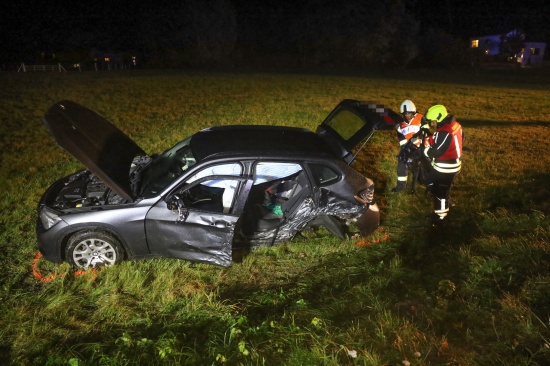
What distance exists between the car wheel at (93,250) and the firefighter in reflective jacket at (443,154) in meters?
3.98

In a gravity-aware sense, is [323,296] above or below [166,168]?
below

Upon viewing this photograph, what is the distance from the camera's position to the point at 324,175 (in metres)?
4.50

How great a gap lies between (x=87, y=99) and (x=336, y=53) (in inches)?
1268

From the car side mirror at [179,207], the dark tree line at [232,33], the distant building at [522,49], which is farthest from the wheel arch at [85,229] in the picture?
the distant building at [522,49]

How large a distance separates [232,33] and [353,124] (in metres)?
44.3

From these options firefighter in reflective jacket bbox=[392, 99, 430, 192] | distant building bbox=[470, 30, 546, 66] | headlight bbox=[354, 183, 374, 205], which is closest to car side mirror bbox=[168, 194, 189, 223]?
headlight bbox=[354, 183, 374, 205]

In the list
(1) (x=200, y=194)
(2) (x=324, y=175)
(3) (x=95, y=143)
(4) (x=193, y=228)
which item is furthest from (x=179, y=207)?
(2) (x=324, y=175)

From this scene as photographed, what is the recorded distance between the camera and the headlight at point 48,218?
4023 mm

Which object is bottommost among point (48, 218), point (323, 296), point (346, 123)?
point (323, 296)

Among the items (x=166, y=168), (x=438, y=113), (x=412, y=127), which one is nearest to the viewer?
(x=166, y=168)

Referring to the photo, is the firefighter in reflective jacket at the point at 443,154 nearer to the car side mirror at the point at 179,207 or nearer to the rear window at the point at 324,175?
the rear window at the point at 324,175

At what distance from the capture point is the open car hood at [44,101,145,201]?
3850 millimetres

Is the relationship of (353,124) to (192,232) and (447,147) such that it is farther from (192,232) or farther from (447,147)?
(192,232)

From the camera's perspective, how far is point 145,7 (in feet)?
152
